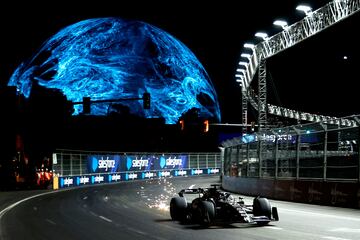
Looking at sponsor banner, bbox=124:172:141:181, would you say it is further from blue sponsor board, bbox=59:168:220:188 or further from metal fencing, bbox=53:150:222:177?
metal fencing, bbox=53:150:222:177

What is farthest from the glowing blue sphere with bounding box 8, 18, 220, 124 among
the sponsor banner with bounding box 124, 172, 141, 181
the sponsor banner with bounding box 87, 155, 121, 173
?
the sponsor banner with bounding box 87, 155, 121, 173

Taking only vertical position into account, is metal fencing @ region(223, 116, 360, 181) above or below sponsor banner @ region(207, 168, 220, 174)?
above

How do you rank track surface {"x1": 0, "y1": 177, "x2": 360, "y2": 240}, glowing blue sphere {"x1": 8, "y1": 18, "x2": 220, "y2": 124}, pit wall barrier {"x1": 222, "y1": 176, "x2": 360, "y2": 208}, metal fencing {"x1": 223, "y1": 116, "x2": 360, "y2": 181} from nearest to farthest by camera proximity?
1. track surface {"x1": 0, "y1": 177, "x2": 360, "y2": 240}
2. pit wall barrier {"x1": 222, "y1": 176, "x2": 360, "y2": 208}
3. metal fencing {"x1": 223, "y1": 116, "x2": 360, "y2": 181}
4. glowing blue sphere {"x1": 8, "y1": 18, "x2": 220, "y2": 124}

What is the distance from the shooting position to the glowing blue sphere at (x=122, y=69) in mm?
106375

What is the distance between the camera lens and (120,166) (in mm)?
56875

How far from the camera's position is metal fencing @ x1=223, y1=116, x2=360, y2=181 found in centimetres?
2138

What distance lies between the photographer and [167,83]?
117m

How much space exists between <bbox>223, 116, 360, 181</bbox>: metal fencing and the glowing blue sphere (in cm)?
7575

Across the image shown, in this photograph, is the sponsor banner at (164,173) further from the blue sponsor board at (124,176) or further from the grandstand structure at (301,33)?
the grandstand structure at (301,33)

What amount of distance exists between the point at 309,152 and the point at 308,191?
6.02 ft

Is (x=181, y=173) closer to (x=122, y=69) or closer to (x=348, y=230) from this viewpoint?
(x=122, y=69)

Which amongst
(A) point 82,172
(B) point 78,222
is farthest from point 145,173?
(B) point 78,222

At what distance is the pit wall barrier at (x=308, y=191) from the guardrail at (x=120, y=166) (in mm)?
18844

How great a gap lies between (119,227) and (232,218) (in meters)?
3.03
